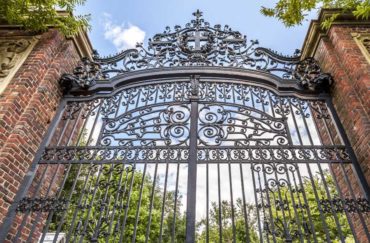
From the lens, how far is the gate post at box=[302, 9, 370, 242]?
4.27 m

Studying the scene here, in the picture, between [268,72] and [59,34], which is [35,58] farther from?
[268,72]

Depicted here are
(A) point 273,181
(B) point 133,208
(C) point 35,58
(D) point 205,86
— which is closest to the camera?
(A) point 273,181

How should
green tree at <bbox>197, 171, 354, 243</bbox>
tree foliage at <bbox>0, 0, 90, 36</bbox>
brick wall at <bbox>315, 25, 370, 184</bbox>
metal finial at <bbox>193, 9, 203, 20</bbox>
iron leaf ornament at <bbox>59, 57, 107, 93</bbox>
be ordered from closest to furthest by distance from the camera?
1. green tree at <bbox>197, 171, 354, 243</bbox>
2. brick wall at <bbox>315, 25, 370, 184</bbox>
3. tree foliage at <bbox>0, 0, 90, 36</bbox>
4. iron leaf ornament at <bbox>59, 57, 107, 93</bbox>
5. metal finial at <bbox>193, 9, 203, 20</bbox>

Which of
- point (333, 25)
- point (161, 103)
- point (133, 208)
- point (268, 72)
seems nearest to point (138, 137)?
point (161, 103)

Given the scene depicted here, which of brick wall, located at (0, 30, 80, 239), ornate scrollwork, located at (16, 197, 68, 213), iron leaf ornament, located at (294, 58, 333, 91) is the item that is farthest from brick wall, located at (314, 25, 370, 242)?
brick wall, located at (0, 30, 80, 239)

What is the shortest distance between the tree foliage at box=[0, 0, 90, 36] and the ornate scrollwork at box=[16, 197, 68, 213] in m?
3.10

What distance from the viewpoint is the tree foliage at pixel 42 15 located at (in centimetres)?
491

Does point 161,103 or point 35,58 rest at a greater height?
point 35,58

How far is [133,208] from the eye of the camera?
12.7m

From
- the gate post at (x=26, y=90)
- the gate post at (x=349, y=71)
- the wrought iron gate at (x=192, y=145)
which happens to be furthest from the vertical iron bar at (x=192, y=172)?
the gate post at (x=26, y=90)

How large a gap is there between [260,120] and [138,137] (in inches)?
82.7

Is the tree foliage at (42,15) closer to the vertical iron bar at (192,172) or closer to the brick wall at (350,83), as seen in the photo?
the vertical iron bar at (192,172)

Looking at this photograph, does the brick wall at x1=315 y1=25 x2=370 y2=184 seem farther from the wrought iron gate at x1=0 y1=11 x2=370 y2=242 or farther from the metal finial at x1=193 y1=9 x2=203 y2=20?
the metal finial at x1=193 y1=9 x2=203 y2=20

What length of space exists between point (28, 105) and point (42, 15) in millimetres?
1758
